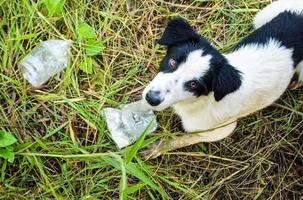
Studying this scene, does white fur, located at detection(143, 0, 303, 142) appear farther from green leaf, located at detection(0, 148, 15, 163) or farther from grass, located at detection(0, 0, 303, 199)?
green leaf, located at detection(0, 148, 15, 163)

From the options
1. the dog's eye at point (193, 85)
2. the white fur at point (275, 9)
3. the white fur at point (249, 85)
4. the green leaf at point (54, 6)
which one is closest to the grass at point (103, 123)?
the green leaf at point (54, 6)

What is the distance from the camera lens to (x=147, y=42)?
3764 millimetres

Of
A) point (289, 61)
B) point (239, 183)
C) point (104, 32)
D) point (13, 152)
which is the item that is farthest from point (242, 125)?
point (13, 152)

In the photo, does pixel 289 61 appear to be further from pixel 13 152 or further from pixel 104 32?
pixel 13 152

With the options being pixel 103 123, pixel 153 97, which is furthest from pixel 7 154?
pixel 153 97

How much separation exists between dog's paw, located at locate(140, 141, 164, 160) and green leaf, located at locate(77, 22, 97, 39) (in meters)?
0.83

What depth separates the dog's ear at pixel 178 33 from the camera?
297cm

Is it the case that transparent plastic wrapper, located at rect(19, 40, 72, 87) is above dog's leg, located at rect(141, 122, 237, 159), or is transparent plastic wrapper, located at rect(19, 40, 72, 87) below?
above

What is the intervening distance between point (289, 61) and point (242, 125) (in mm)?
621

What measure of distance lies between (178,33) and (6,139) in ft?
4.04

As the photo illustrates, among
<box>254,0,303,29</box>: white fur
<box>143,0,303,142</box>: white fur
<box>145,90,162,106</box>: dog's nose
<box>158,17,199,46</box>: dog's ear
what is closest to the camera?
<box>145,90,162,106</box>: dog's nose

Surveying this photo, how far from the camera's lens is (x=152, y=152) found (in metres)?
3.57

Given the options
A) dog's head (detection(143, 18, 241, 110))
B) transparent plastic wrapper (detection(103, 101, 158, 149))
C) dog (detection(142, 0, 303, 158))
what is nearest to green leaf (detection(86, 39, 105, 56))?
transparent plastic wrapper (detection(103, 101, 158, 149))

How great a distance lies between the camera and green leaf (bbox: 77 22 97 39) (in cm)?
363
